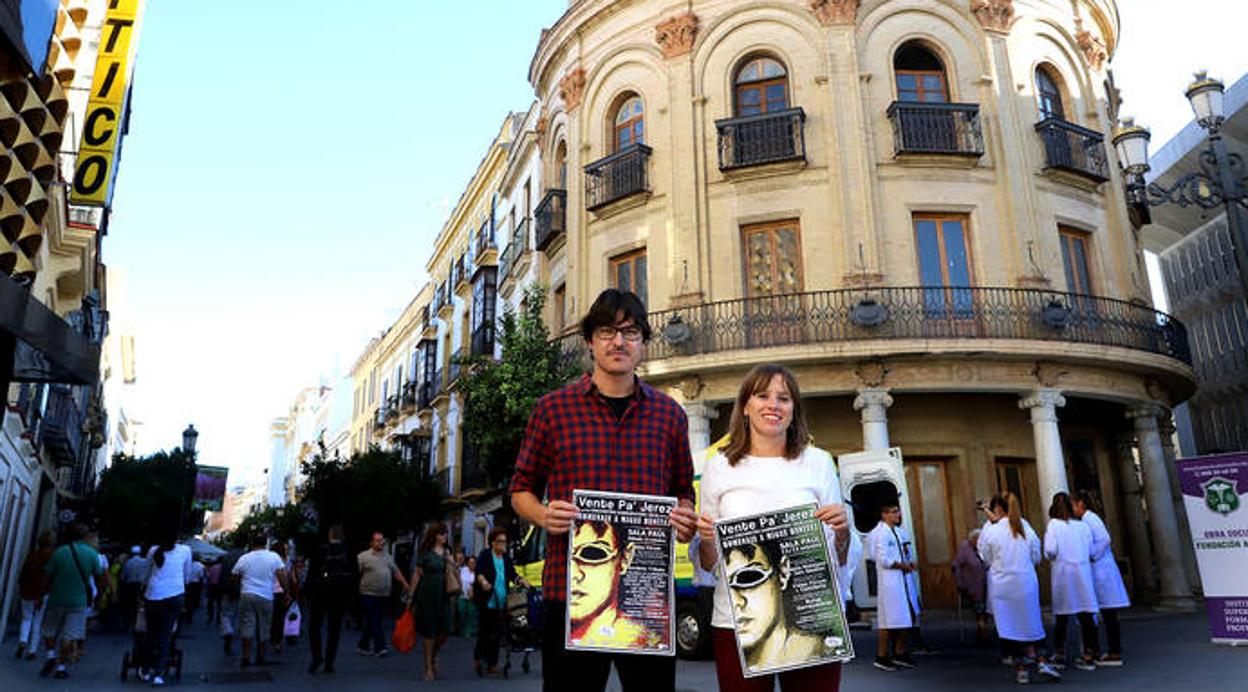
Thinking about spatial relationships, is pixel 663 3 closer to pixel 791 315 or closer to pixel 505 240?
pixel 791 315

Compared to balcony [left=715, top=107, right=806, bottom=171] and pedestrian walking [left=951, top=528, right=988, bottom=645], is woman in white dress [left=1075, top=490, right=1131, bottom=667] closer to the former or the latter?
pedestrian walking [left=951, top=528, right=988, bottom=645]

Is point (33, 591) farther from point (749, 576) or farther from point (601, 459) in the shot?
point (749, 576)

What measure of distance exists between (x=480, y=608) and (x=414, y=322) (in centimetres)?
3614

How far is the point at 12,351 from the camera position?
667 cm

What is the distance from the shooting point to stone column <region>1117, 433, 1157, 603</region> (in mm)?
19281

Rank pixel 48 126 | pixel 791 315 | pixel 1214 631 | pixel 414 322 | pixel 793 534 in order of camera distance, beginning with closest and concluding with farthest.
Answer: pixel 793 534, pixel 48 126, pixel 1214 631, pixel 791 315, pixel 414 322

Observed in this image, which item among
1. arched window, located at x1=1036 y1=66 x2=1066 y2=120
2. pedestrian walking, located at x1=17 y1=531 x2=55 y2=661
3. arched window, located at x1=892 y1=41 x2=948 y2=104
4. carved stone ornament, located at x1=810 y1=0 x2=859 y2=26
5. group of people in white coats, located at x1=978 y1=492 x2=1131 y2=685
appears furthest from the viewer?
arched window, located at x1=1036 y1=66 x2=1066 y2=120

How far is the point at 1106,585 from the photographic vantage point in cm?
1010

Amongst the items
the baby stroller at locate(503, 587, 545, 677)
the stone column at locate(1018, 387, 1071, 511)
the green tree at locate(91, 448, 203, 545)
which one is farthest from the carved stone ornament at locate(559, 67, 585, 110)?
the green tree at locate(91, 448, 203, 545)

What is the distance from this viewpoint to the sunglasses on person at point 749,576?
3.07m

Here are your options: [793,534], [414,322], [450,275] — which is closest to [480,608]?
[793,534]

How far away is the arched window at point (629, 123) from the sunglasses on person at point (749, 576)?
1867 cm

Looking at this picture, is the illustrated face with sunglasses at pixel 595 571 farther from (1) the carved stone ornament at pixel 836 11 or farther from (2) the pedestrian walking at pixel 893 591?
(1) the carved stone ornament at pixel 836 11

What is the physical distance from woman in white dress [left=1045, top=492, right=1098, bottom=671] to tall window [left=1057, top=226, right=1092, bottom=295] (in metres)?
10.6
